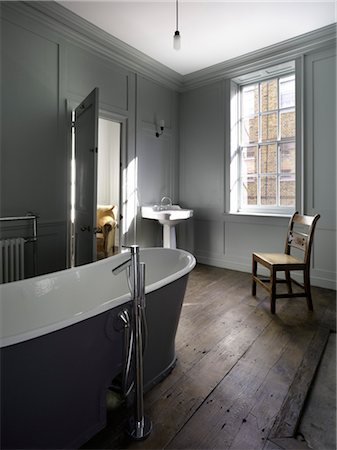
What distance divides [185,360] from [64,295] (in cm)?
88

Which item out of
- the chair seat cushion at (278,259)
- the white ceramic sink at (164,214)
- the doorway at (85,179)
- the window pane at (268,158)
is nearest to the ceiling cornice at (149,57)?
the doorway at (85,179)

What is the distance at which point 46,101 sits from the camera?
9.09ft

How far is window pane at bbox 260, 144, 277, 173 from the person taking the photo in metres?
3.78

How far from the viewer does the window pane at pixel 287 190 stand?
143 inches

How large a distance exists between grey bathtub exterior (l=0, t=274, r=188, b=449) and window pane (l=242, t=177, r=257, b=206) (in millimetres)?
2954

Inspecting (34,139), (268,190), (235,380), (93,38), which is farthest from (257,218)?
(93,38)

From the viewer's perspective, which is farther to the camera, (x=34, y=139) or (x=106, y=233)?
(x=106, y=233)

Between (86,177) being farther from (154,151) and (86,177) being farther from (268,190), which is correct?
(268,190)

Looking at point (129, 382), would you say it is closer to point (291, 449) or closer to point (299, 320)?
point (291, 449)

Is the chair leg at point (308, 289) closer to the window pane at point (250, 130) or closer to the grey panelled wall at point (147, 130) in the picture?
the grey panelled wall at point (147, 130)

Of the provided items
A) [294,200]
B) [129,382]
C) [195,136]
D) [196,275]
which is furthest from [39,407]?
[195,136]

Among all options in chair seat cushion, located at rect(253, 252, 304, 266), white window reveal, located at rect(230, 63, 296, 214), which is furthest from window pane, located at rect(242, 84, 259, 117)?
chair seat cushion, located at rect(253, 252, 304, 266)

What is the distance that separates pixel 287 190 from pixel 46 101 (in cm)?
295

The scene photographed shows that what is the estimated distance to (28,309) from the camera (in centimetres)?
160
